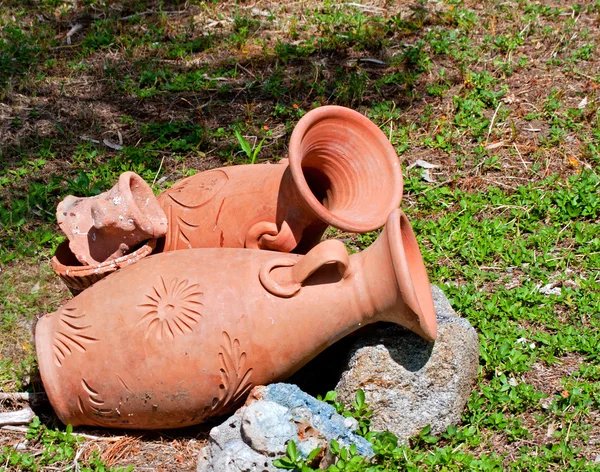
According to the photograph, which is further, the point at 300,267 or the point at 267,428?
the point at 300,267

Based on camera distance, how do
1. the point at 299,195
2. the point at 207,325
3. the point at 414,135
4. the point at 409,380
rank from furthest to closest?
the point at 414,135 < the point at 299,195 < the point at 409,380 < the point at 207,325

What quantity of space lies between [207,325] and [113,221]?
674 mm

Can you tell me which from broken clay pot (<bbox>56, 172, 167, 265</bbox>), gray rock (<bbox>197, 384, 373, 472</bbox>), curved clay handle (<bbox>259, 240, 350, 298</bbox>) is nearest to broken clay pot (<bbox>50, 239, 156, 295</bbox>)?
broken clay pot (<bbox>56, 172, 167, 265</bbox>)

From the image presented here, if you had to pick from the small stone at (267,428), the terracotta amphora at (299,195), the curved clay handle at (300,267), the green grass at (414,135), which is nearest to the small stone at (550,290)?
the green grass at (414,135)

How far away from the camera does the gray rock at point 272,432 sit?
2752 mm

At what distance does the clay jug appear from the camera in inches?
117

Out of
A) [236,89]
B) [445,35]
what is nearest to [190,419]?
[236,89]

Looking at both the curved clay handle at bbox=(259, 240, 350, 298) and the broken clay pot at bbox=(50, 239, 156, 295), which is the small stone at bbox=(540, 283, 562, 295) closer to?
the curved clay handle at bbox=(259, 240, 350, 298)

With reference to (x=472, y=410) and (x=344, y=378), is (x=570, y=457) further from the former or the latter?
→ (x=344, y=378)

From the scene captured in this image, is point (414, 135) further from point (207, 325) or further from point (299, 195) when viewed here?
point (207, 325)

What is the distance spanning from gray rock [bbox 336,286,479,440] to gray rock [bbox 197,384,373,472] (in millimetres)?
168

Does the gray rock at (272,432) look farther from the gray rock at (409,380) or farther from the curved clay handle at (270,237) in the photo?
the curved clay handle at (270,237)

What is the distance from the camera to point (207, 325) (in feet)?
9.73

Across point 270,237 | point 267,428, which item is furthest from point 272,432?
point 270,237
